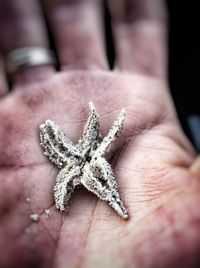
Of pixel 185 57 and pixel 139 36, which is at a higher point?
pixel 139 36

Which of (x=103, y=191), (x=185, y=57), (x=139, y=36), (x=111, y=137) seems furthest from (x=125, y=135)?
(x=185, y=57)

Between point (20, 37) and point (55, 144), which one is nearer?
point (55, 144)

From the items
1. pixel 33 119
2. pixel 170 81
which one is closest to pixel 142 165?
pixel 33 119

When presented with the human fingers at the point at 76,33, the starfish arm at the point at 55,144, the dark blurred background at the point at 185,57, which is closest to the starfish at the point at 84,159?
the starfish arm at the point at 55,144

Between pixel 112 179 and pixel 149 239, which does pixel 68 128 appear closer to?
pixel 112 179

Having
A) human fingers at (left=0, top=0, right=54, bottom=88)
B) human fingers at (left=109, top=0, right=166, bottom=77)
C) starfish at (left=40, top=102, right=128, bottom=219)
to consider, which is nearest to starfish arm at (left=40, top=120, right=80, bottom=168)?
starfish at (left=40, top=102, right=128, bottom=219)

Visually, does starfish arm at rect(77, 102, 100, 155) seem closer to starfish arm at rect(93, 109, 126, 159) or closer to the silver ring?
starfish arm at rect(93, 109, 126, 159)

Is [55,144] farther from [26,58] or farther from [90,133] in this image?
[26,58]

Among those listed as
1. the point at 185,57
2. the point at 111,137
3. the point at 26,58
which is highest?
the point at 26,58
